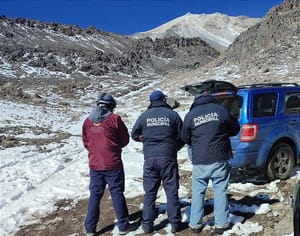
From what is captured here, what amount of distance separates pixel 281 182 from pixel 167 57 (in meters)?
88.5

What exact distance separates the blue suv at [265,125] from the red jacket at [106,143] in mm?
1526

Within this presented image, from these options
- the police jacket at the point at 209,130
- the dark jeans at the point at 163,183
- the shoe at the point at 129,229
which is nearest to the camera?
the police jacket at the point at 209,130

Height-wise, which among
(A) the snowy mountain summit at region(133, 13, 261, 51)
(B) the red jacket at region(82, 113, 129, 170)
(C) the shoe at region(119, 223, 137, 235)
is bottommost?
(C) the shoe at region(119, 223, 137, 235)

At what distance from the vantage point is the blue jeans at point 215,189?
210 inches

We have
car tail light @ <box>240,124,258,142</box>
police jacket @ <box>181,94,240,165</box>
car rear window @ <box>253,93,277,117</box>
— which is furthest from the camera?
car rear window @ <box>253,93,277,117</box>

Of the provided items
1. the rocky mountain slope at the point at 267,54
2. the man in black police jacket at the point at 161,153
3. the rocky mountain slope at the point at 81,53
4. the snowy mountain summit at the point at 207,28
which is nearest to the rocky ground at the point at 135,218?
the man in black police jacket at the point at 161,153

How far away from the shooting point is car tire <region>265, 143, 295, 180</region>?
725 cm

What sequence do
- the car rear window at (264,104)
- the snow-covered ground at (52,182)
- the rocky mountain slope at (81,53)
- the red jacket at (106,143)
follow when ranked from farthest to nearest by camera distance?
the rocky mountain slope at (81,53) < the car rear window at (264,104) < the snow-covered ground at (52,182) < the red jacket at (106,143)

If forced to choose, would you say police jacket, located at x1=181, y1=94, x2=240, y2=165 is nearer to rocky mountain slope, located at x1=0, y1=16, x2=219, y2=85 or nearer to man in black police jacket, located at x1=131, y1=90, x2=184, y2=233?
man in black police jacket, located at x1=131, y1=90, x2=184, y2=233

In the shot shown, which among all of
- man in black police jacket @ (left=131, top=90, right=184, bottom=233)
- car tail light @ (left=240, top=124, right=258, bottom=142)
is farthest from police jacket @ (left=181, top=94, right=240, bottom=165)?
car tail light @ (left=240, top=124, right=258, bottom=142)

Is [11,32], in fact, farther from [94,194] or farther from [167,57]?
[94,194]

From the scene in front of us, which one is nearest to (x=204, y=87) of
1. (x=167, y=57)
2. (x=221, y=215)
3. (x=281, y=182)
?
(x=221, y=215)

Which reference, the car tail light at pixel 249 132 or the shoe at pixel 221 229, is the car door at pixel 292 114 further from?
the shoe at pixel 221 229

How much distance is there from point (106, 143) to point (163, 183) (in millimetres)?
903
